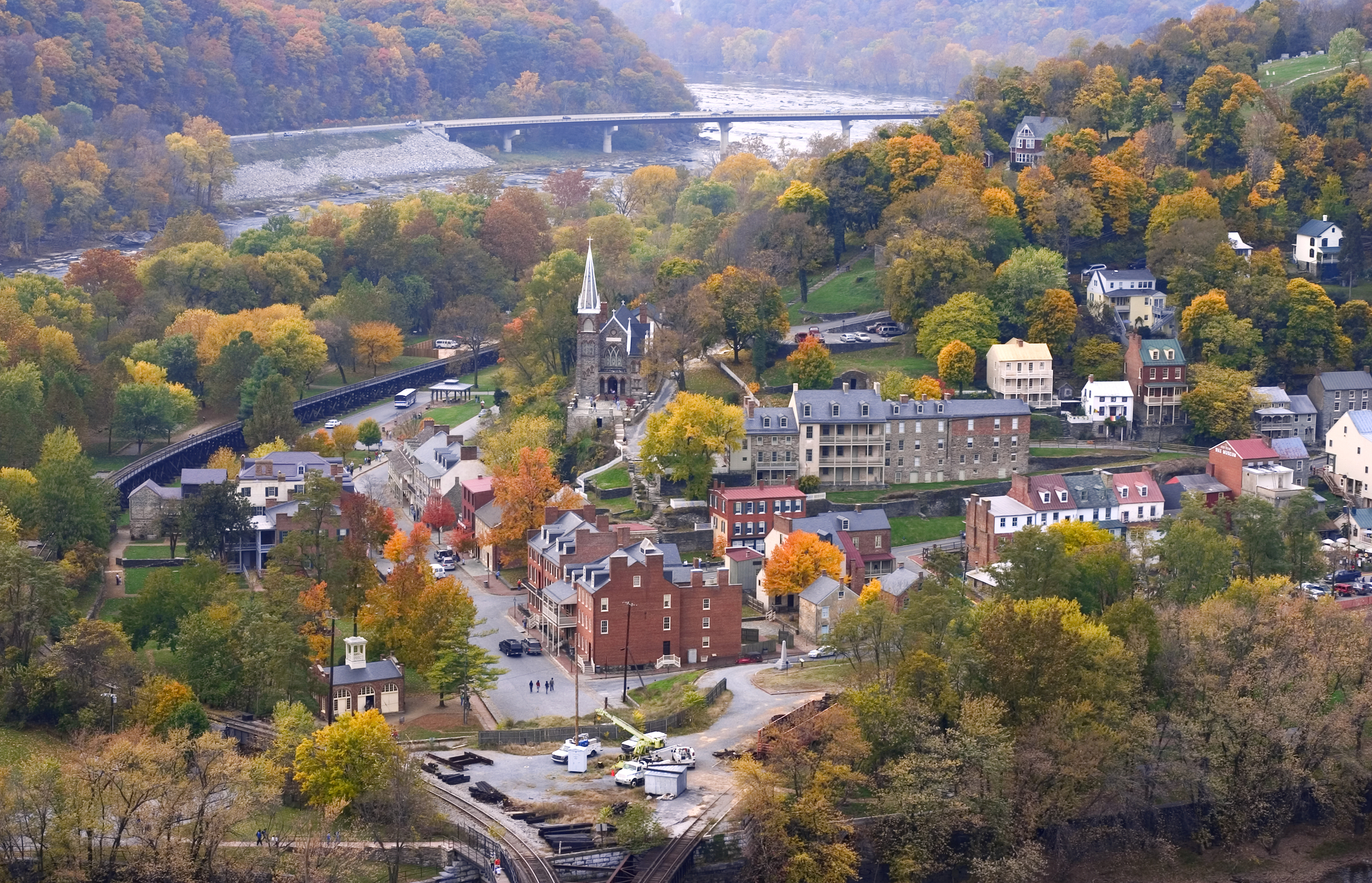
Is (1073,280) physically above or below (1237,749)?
above

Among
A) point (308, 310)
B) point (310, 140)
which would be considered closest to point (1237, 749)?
point (308, 310)

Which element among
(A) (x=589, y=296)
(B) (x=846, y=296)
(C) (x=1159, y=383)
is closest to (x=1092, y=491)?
(C) (x=1159, y=383)

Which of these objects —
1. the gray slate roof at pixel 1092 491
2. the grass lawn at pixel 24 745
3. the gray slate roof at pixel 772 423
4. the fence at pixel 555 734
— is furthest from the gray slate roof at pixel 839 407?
the grass lawn at pixel 24 745

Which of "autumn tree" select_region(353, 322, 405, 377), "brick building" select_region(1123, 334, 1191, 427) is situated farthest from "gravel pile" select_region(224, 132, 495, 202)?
"brick building" select_region(1123, 334, 1191, 427)

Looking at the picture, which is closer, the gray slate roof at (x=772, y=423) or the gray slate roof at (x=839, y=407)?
the gray slate roof at (x=772, y=423)

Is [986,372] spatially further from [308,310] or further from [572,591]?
[308,310]

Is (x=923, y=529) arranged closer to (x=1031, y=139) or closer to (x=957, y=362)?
(x=957, y=362)

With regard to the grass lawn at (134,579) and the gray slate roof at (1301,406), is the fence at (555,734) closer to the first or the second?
the grass lawn at (134,579)
